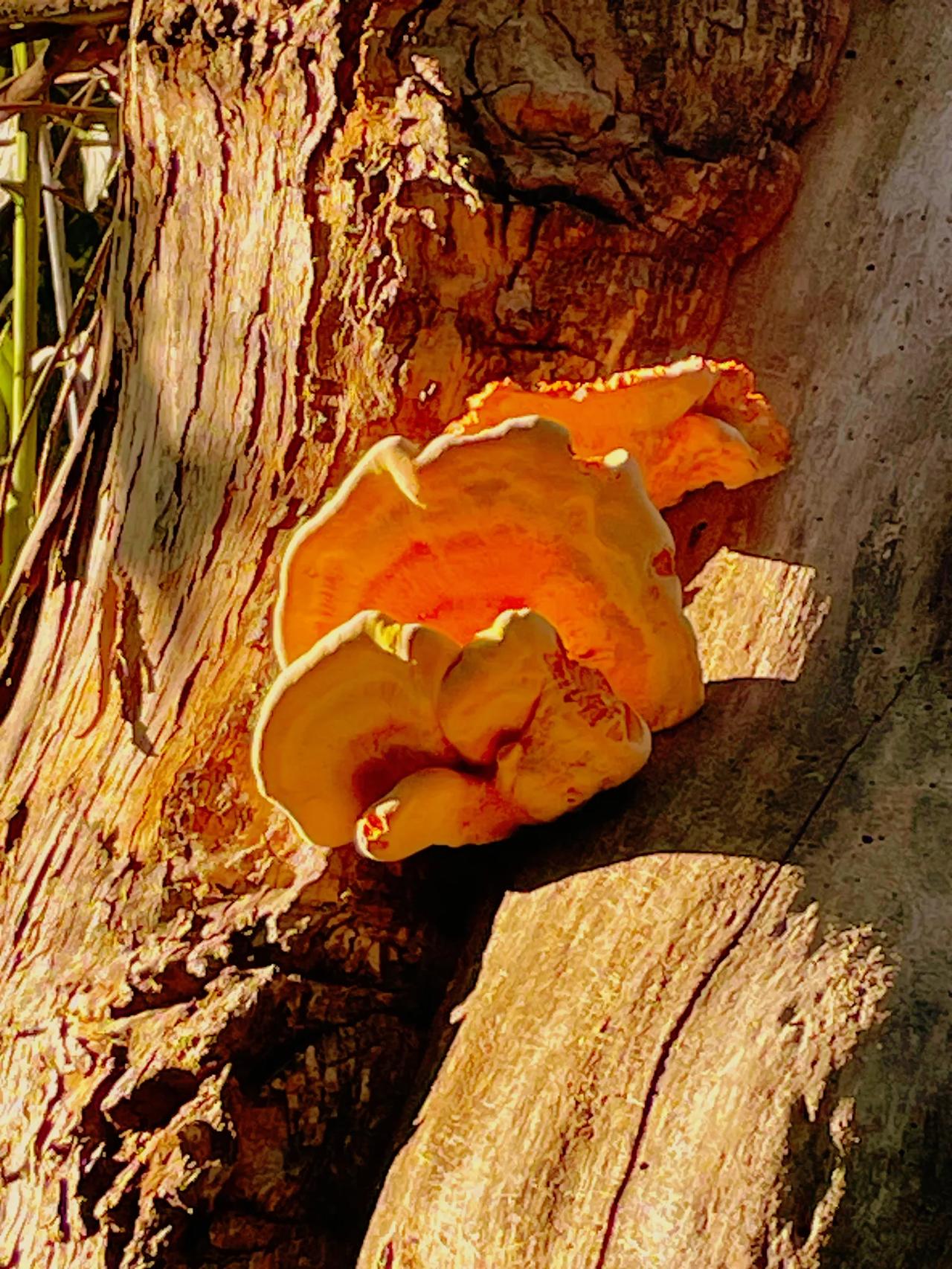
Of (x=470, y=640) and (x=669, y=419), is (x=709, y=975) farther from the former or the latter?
(x=669, y=419)

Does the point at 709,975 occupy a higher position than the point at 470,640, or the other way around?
the point at 470,640

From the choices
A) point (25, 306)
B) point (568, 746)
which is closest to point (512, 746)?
point (568, 746)

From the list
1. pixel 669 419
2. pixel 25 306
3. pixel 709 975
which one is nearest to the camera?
pixel 709 975

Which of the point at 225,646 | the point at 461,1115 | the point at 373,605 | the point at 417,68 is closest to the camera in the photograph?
the point at 461,1115

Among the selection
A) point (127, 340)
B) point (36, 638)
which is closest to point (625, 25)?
point (127, 340)

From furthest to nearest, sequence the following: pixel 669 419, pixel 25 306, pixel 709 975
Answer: pixel 25 306 < pixel 669 419 < pixel 709 975

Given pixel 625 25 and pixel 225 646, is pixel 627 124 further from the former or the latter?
pixel 225 646

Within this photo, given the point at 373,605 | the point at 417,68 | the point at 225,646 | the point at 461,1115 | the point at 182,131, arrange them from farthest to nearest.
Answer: the point at 182,131, the point at 417,68, the point at 225,646, the point at 373,605, the point at 461,1115

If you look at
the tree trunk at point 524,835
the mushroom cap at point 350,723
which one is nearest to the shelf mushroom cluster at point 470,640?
the mushroom cap at point 350,723
